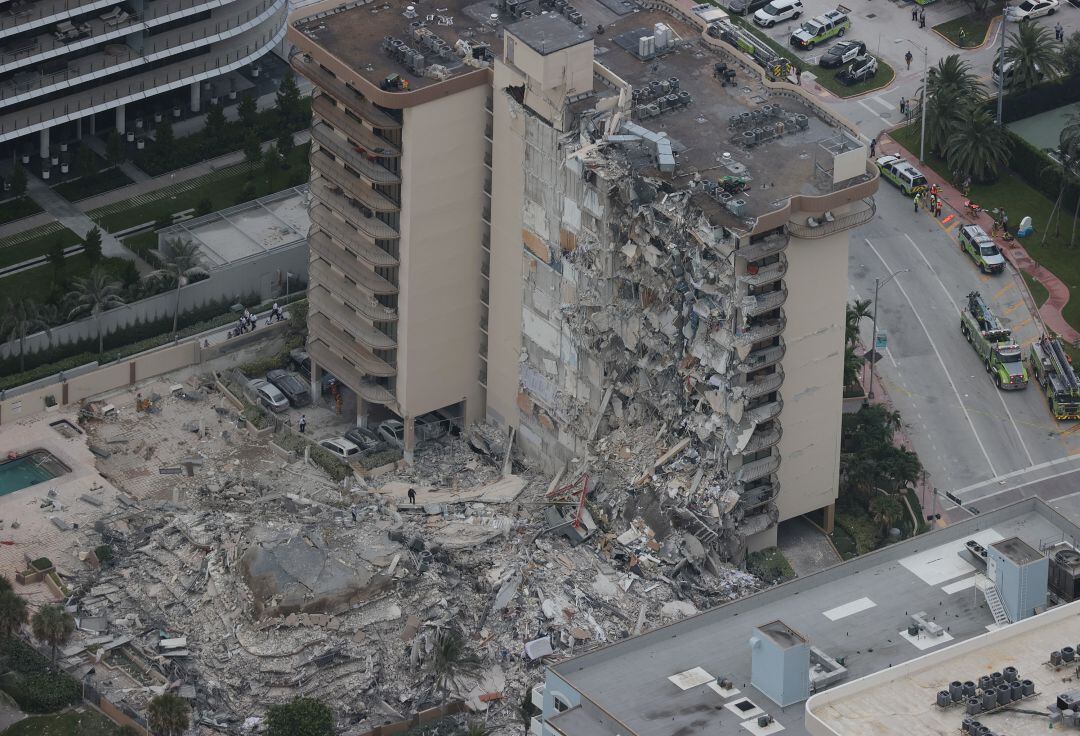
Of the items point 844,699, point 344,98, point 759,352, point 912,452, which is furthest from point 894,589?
point 344,98

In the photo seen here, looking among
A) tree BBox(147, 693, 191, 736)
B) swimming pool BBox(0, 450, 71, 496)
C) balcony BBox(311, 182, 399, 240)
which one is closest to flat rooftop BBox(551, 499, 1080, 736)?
tree BBox(147, 693, 191, 736)

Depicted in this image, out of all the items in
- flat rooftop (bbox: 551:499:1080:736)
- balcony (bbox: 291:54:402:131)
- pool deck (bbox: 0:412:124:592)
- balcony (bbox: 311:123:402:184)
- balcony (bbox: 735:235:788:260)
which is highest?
balcony (bbox: 735:235:788:260)

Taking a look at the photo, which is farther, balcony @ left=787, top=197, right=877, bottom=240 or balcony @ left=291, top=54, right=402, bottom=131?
balcony @ left=291, top=54, right=402, bottom=131

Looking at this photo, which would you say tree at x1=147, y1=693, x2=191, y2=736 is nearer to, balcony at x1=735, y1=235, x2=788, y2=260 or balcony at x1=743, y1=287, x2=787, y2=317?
balcony at x1=743, y1=287, x2=787, y2=317

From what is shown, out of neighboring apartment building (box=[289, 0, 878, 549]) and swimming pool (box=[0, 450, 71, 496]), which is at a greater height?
neighboring apartment building (box=[289, 0, 878, 549])

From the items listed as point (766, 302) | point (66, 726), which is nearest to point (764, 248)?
point (766, 302)

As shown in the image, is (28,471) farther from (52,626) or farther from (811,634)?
(811,634)

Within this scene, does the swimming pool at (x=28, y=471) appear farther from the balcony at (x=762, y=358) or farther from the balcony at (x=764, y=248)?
the balcony at (x=764, y=248)
